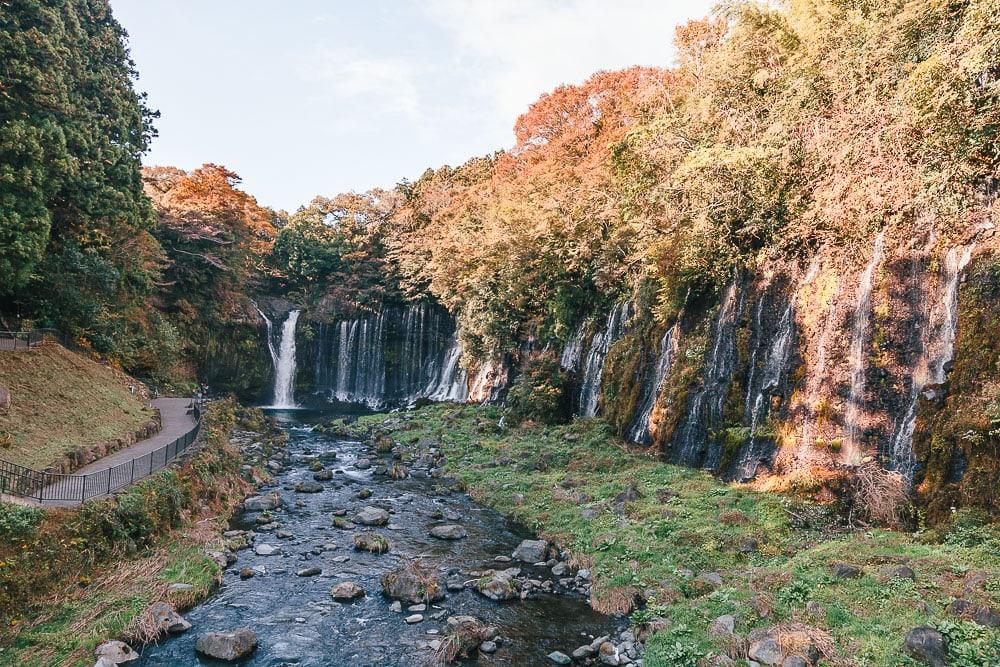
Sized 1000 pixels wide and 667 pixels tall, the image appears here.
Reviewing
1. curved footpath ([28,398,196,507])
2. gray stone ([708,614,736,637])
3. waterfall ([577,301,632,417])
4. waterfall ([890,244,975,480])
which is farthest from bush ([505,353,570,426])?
gray stone ([708,614,736,637])

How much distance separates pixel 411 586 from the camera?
12438 mm

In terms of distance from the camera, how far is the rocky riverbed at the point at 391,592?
10.2 meters

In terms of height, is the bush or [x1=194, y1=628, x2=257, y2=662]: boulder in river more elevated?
the bush

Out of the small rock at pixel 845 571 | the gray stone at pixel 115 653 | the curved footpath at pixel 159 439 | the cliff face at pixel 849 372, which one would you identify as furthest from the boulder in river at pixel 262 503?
the small rock at pixel 845 571

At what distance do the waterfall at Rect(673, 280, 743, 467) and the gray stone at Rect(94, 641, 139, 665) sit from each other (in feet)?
55.7

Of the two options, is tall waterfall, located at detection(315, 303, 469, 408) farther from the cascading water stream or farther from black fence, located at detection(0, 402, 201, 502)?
black fence, located at detection(0, 402, 201, 502)

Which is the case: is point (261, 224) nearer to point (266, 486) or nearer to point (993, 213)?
point (266, 486)

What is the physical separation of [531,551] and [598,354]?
16152mm

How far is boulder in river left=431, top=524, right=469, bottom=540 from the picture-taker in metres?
16.3

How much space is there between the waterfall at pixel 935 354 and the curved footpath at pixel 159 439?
63.9 ft

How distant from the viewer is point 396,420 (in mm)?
36656

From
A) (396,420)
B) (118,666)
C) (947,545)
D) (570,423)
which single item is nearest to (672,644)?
(947,545)

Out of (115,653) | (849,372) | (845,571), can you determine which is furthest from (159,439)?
(849,372)

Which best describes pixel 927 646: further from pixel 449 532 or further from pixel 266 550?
pixel 266 550
